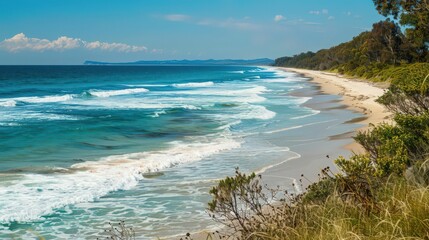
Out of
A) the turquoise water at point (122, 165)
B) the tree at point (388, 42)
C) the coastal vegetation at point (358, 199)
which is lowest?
the turquoise water at point (122, 165)

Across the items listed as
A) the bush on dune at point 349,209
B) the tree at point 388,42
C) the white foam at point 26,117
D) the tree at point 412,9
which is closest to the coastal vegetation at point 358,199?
the bush on dune at point 349,209

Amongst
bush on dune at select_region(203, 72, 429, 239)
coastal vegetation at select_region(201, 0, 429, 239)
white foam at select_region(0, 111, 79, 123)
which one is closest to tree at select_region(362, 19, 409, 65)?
white foam at select_region(0, 111, 79, 123)

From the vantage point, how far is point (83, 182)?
12.2 metres

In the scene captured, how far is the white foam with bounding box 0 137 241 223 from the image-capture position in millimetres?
10062

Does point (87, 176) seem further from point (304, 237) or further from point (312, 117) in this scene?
point (312, 117)

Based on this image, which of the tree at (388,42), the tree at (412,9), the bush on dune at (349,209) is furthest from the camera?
the tree at (388,42)

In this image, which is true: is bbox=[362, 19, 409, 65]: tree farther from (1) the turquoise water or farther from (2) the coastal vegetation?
(2) the coastal vegetation

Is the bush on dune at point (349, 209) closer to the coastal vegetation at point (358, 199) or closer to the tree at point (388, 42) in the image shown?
the coastal vegetation at point (358, 199)

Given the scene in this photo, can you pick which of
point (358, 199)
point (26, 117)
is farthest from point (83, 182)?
point (26, 117)

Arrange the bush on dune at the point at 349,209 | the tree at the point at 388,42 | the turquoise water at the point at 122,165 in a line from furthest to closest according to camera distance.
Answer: the tree at the point at 388,42 < the turquoise water at the point at 122,165 < the bush on dune at the point at 349,209

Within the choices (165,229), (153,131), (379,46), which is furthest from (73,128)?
(379,46)

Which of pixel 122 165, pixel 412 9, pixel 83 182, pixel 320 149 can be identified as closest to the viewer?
pixel 83 182

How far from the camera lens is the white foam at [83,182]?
33.0 feet

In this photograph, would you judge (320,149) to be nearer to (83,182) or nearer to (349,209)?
(83,182)
